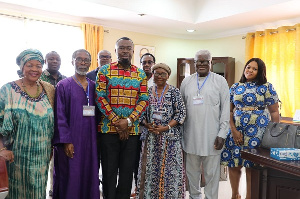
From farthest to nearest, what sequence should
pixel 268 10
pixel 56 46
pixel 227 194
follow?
pixel 56 46
pixel 268 10
pixel 227 194

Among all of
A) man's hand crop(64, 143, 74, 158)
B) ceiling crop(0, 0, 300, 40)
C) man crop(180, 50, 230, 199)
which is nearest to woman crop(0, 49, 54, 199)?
man's hand crop(64, 143, 74, 158)

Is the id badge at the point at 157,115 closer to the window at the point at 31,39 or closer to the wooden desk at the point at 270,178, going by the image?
the wooden desk at the point at 270,178

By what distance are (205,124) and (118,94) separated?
0.85 meters

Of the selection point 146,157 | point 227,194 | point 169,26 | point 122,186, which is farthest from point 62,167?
point 169,26

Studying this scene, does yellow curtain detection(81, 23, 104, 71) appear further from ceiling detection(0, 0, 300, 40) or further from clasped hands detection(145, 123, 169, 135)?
clasped hands detection(145, 123, 169, 135)

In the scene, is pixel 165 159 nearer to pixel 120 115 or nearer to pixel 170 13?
pixel 120 115

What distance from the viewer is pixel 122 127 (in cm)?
217

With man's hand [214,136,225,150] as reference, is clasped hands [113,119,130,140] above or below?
above

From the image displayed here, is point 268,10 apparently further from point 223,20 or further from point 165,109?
point 165,109

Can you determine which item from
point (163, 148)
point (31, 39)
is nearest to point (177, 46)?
point (31, 39)

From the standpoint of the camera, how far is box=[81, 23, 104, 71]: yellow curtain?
5.48m

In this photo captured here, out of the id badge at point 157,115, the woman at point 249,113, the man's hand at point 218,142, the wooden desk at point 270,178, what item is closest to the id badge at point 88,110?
the id badge at point 157,115

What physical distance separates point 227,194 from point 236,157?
33.1 inches

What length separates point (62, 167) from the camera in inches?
86.7
